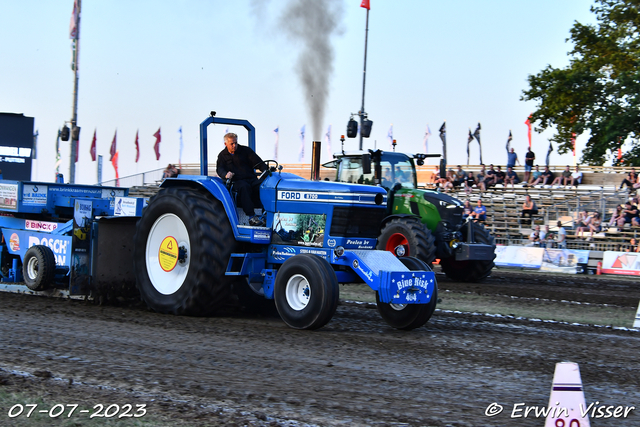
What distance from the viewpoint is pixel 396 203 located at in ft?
46.8

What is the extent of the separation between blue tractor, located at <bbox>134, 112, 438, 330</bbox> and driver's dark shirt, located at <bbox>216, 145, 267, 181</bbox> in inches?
5.7

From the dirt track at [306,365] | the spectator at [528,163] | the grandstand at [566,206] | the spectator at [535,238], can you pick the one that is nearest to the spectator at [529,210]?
the grandstand at [566,206]

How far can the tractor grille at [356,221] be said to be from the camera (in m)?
7.63

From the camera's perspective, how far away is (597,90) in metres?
31.7

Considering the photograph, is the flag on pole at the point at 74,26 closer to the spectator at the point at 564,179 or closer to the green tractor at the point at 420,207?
the green tractor at the point at 420,207

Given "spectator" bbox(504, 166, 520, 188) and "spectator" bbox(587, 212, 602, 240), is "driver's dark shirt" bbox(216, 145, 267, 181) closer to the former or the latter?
"spectator" bbox(587, 212, 602, 240)

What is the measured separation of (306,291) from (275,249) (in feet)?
Result: 3.10

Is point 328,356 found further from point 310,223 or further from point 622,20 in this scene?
point 622,20

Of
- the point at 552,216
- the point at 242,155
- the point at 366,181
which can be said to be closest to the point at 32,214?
the point at 242,155

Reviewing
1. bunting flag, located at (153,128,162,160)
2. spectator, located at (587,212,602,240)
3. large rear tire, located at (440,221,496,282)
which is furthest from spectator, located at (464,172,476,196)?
bunting flag, located at (153,128,162,160)

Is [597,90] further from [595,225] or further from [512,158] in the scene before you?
[595,225]

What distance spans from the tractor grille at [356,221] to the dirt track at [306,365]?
96cm

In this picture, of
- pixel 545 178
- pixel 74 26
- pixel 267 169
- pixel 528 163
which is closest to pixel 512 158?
pixel 528 163

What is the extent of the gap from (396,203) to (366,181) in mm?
958
